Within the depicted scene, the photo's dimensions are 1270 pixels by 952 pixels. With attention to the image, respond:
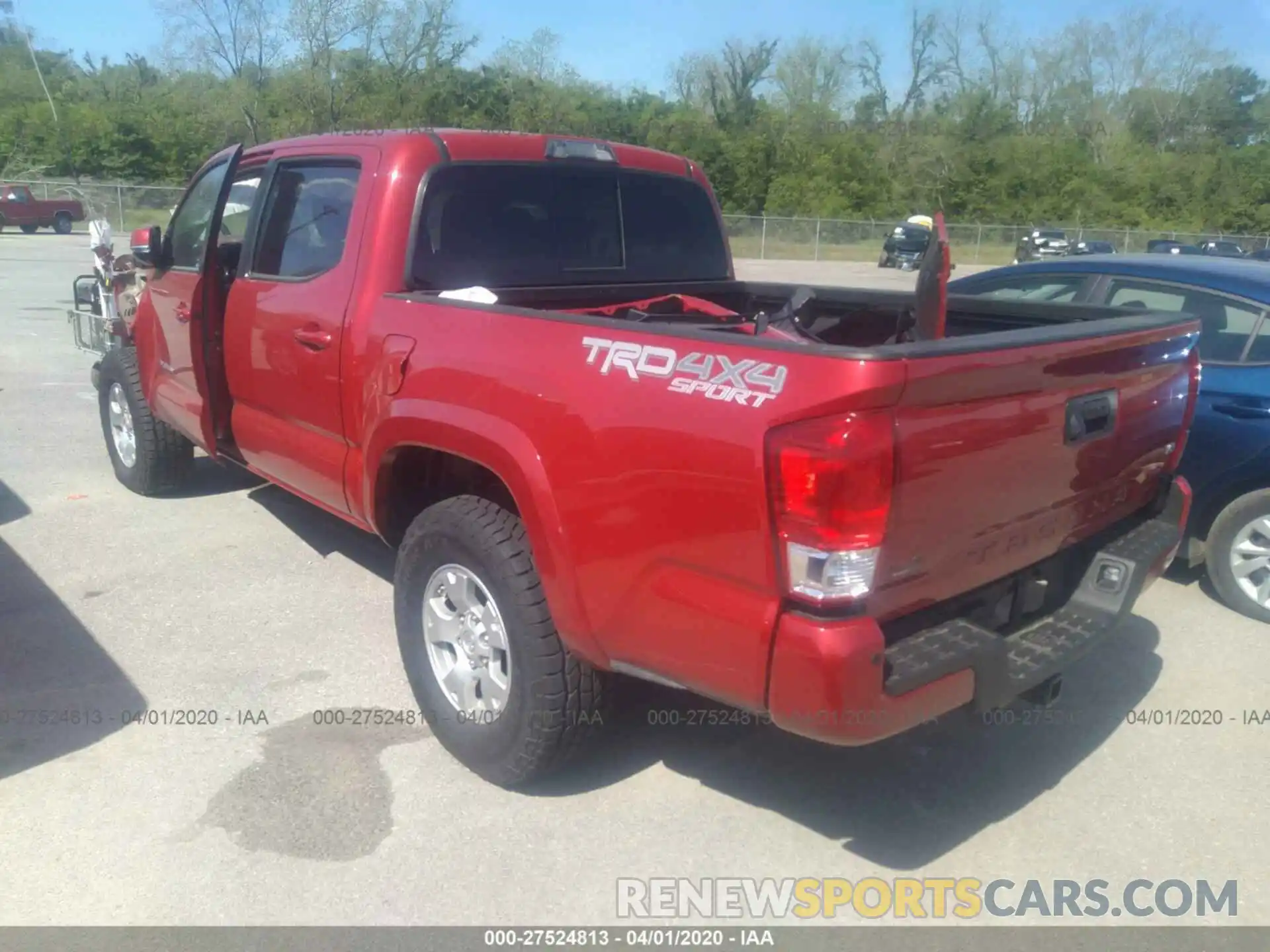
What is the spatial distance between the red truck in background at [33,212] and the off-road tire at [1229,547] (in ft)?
121

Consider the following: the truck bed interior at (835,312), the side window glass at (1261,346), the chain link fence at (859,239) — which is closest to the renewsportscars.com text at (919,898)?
the truck bed interior at (835,312)

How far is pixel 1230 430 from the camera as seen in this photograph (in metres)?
5.16

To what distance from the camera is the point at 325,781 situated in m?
3.62

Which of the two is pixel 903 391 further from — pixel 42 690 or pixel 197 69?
pixel 197 69

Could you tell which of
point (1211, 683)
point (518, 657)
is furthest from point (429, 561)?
point (1211, 683)

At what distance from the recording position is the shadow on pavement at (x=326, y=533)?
561 cm

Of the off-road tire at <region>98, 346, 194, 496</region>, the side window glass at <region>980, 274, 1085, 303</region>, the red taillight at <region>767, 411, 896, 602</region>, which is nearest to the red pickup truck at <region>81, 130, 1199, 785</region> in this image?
the red taillight at <region>767, 411, 896, 602</region>

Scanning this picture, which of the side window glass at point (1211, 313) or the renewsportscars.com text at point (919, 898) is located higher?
the side window glass at point (1211, 313)

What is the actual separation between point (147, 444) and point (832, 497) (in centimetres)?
509

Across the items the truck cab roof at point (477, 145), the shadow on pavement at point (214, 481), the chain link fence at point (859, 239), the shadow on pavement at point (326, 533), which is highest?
the truck cab roof at point (477, 145)

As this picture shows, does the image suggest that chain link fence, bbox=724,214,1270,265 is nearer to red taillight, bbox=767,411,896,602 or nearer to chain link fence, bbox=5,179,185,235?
chain link fence, bbox=5,179,185,235

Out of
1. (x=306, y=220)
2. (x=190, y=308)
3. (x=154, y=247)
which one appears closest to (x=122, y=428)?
(x=154, y=247)

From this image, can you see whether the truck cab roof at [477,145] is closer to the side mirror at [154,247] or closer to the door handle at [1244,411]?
the side mirror at [154,247]

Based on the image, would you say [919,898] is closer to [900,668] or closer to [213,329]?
[900,668]
